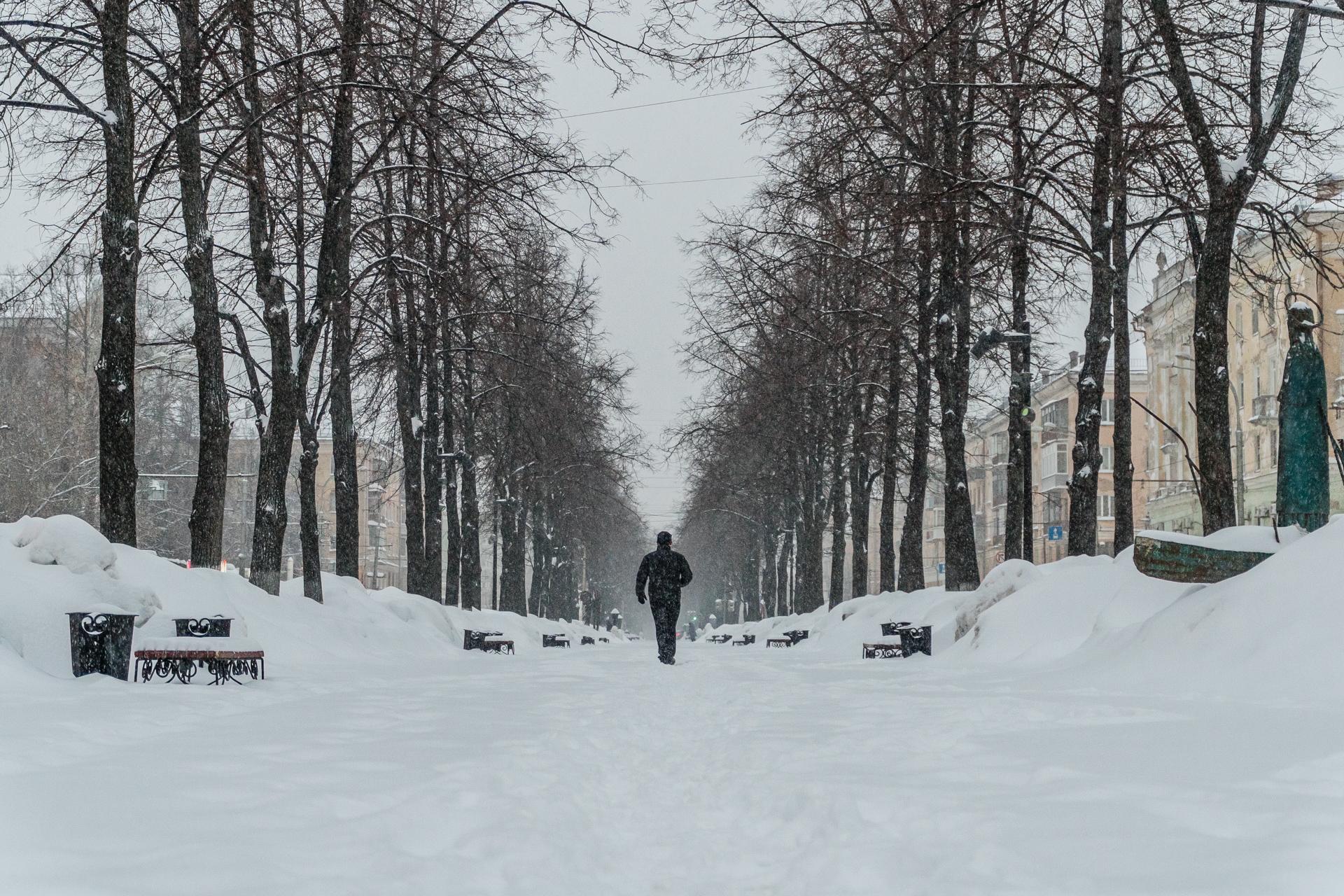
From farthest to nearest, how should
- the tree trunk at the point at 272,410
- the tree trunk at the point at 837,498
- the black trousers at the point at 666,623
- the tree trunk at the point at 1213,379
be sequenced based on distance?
1. the tree trunk at the point at 837,498
2. the tree trunk at the point at 272,410
3. the black trousers at the point at 666,623
4. the tree trunk at the point at 1213,379

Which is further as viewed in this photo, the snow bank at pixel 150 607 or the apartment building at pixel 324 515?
the apartment building at pixel 324 515

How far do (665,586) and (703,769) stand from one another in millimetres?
11664

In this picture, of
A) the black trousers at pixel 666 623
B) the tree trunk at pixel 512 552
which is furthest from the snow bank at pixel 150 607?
the tree trunk at pixel 512 552

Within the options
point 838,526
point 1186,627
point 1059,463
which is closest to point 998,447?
point 1059,463

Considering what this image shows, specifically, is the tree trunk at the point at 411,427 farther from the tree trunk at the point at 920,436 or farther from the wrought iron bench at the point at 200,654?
the wrought iron bench at the point at 200,654

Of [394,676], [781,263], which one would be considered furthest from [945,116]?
[394,676]

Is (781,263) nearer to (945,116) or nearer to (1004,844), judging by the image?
(945,116)

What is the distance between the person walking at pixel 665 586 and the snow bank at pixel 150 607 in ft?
11.3

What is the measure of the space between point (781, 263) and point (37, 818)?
21.0 m

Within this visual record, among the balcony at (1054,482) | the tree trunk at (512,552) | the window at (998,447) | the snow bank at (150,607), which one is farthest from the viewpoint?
the window at (998,447)

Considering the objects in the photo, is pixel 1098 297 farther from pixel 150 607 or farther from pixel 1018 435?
pixel 150 607

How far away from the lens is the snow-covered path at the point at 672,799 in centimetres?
467

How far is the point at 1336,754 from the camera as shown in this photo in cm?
603

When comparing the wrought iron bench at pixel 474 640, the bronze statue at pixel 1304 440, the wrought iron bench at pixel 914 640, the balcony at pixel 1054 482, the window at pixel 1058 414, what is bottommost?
the wrought iron bench at pixel 474 640
